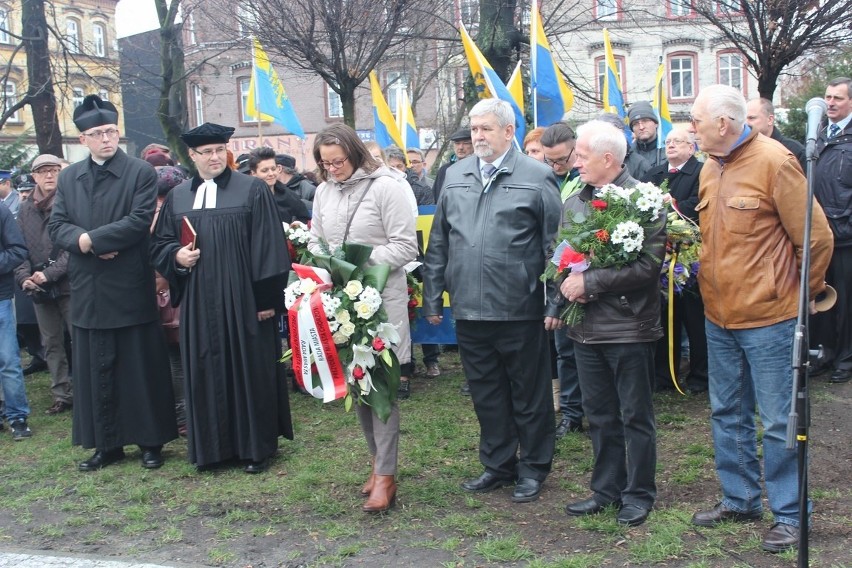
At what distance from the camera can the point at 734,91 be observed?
14.2ft

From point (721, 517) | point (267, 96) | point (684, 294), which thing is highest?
point (267, 96)

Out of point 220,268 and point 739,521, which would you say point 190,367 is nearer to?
point 220,268

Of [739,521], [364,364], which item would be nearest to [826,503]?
[739,521]

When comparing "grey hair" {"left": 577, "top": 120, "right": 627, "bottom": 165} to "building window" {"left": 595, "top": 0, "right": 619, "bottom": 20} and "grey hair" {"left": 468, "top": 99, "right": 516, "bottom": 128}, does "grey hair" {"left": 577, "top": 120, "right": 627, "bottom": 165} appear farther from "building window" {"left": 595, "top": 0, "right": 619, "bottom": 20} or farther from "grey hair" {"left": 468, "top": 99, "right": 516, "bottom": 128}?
"building window" {"left": 595, "top": 0, "right": 619, "bottom": 20}

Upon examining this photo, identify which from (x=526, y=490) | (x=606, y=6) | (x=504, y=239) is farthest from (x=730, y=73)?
(x=526, y=490)

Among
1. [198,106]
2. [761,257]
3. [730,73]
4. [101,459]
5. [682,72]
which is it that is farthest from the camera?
[198,106]

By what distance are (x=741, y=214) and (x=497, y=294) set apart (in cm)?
139

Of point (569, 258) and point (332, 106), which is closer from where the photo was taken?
point (569, 258)

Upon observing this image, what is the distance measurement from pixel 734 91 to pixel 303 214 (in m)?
4.83

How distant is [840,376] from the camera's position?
7.56 meters

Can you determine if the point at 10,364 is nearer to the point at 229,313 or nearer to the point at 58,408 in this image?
the point at 58,408

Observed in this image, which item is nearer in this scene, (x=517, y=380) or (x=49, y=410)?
(x=517, y=380)

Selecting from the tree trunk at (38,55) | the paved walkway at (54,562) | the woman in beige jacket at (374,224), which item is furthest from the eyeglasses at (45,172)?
the tree trunk at (38,55)

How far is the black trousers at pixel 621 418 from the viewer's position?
15.3 feet
